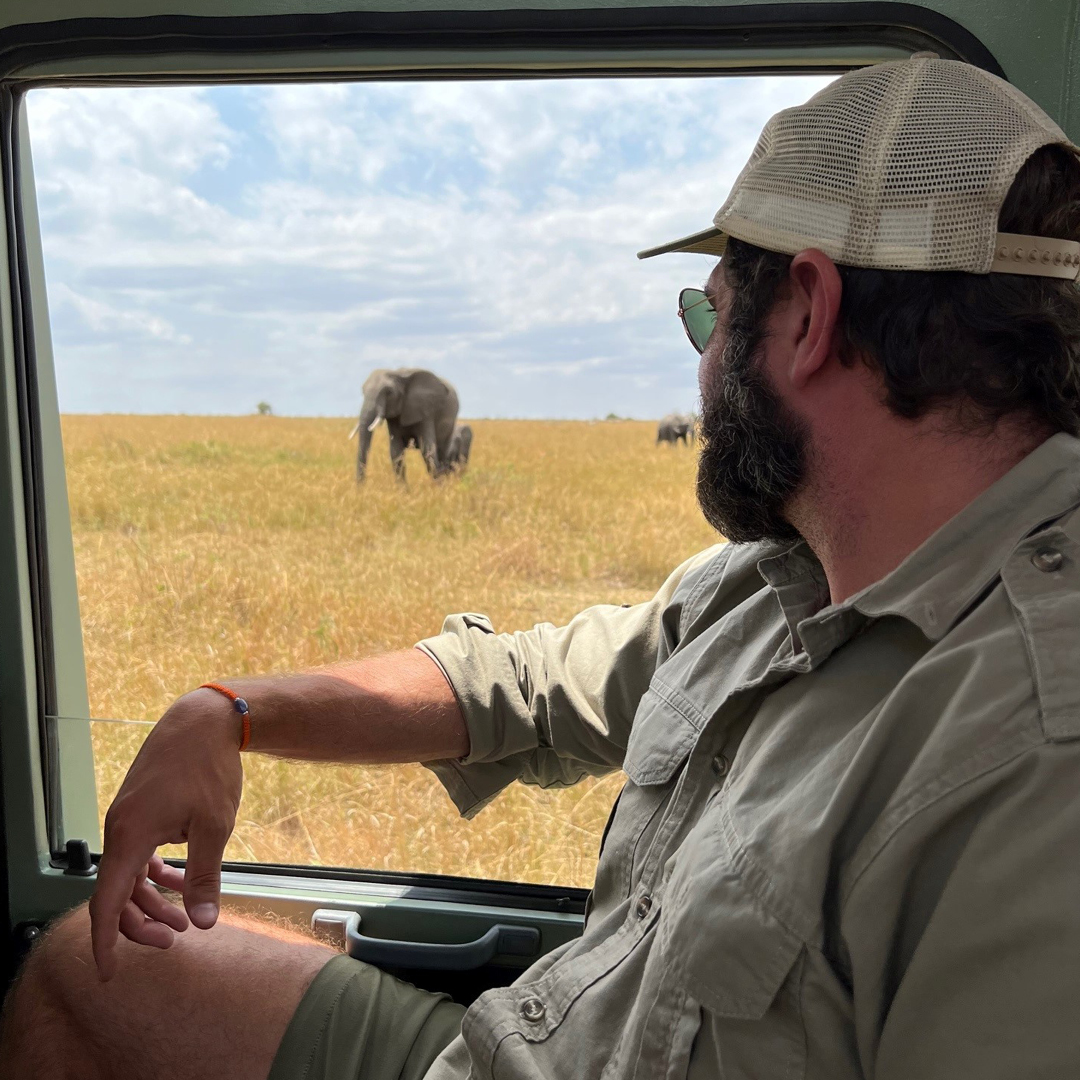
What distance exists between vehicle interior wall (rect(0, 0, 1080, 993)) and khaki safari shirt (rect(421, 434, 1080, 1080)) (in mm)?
796

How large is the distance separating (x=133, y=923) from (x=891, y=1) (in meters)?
1.67

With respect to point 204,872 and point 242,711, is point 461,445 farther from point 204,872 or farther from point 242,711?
point 204,872

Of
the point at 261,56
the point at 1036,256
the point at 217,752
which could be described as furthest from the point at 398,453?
the point at 1036,256

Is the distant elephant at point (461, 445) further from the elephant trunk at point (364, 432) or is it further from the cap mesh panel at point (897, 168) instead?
the cap mesh panel at point (897, 168)

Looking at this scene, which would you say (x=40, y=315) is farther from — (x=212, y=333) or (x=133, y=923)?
(x=133, y=923)

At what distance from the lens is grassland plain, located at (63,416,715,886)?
1.95 metres

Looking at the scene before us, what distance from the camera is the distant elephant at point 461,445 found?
6.86 feet

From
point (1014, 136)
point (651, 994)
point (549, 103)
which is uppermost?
point (549, 103)

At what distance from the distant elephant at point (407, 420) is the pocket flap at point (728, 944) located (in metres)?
1.35

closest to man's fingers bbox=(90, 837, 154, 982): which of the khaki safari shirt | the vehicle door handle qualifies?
the khaki safari shirt

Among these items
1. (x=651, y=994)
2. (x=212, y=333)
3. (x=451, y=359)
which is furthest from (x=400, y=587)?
(x=651, y=994)

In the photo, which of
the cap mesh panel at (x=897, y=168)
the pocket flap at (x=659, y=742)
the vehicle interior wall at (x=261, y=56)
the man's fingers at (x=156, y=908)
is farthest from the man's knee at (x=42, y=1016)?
the cap mesh panel at (x=897, y=168)

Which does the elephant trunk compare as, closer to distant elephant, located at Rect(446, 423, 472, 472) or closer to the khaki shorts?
distant elephant, located at Rect(446, 423, 472, 472)

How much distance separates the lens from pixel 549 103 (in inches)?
68.3
